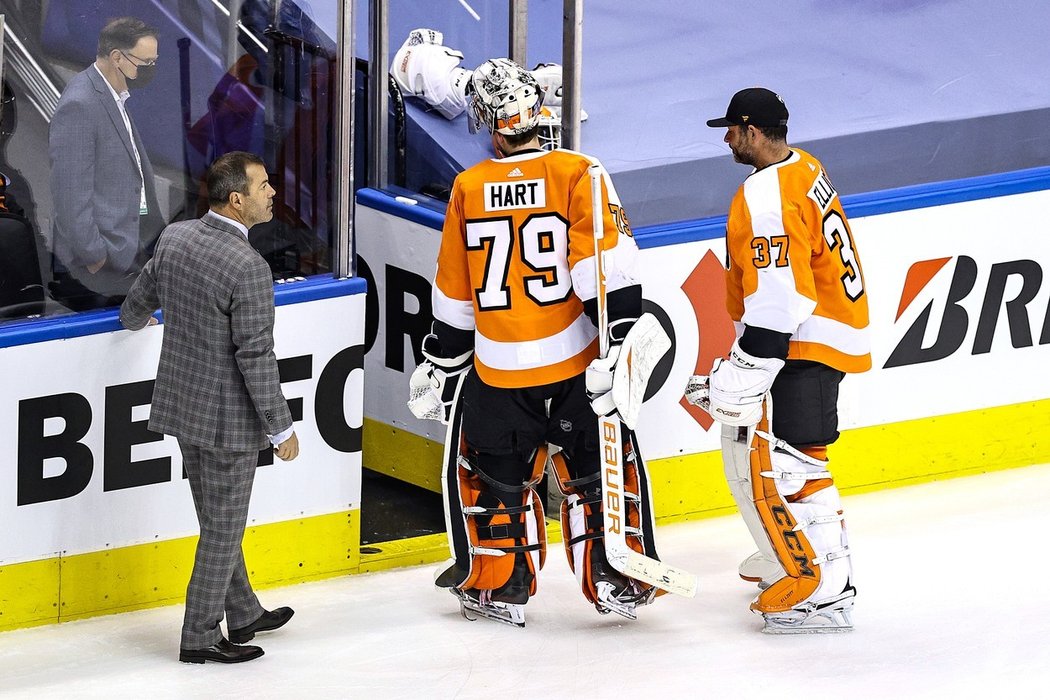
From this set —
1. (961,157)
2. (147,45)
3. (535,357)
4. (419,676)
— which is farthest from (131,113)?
(961,157)

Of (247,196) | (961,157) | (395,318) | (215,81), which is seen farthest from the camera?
(961,157)

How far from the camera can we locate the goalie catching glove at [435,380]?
430 cm

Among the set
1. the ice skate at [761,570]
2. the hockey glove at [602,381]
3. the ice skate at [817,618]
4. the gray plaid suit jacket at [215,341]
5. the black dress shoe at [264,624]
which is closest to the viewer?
the gray plaid suit jacket at [215,341]

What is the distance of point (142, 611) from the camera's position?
172 inches

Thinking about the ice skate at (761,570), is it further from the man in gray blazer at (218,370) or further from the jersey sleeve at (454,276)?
the man in gray blazer at (218,370)

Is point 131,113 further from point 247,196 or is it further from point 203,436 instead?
point 203,436

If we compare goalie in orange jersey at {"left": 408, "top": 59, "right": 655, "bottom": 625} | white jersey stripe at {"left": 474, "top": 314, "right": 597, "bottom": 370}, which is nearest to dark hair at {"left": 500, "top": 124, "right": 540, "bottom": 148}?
goalie in orange jersey at {"left": 408, "top": 59, "right": 655, "bottom": 625}

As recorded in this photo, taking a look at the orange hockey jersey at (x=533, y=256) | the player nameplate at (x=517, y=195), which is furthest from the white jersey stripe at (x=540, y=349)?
the player nameplate at (x=517, y=195)

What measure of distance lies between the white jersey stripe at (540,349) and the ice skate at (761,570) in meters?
0.87

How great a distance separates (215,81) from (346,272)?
63 cm

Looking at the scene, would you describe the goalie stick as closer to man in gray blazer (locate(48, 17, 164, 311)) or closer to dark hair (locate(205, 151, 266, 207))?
dark hair (locate(205, 151, 266, 207))

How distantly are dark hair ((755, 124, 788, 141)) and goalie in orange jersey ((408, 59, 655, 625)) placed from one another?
0.40 meters

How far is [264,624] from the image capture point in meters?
4.19

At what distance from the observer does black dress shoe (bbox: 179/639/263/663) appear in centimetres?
399
